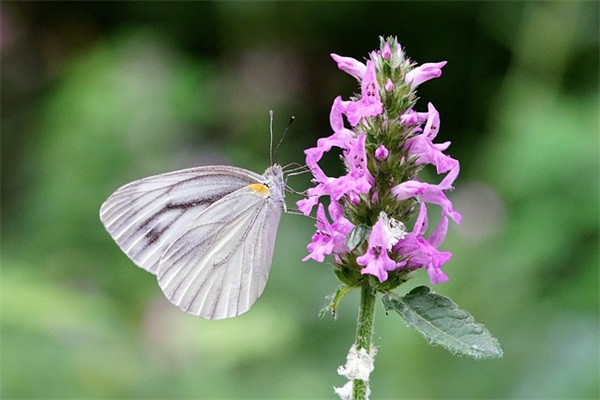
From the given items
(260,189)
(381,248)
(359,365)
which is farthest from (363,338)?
(260,189)

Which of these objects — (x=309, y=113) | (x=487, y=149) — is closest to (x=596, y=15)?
(x=487, y=149)

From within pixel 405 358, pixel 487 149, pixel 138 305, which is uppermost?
pixel 487 149

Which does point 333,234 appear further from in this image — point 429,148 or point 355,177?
point 429,148

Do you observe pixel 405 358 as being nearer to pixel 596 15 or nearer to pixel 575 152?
pixel 575 152

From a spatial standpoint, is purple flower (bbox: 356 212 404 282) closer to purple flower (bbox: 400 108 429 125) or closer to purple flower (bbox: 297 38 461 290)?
purple flower (bbox: 297 38 461 290)

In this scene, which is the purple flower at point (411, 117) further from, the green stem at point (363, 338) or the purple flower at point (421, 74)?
the green stem at point (363, 338)
